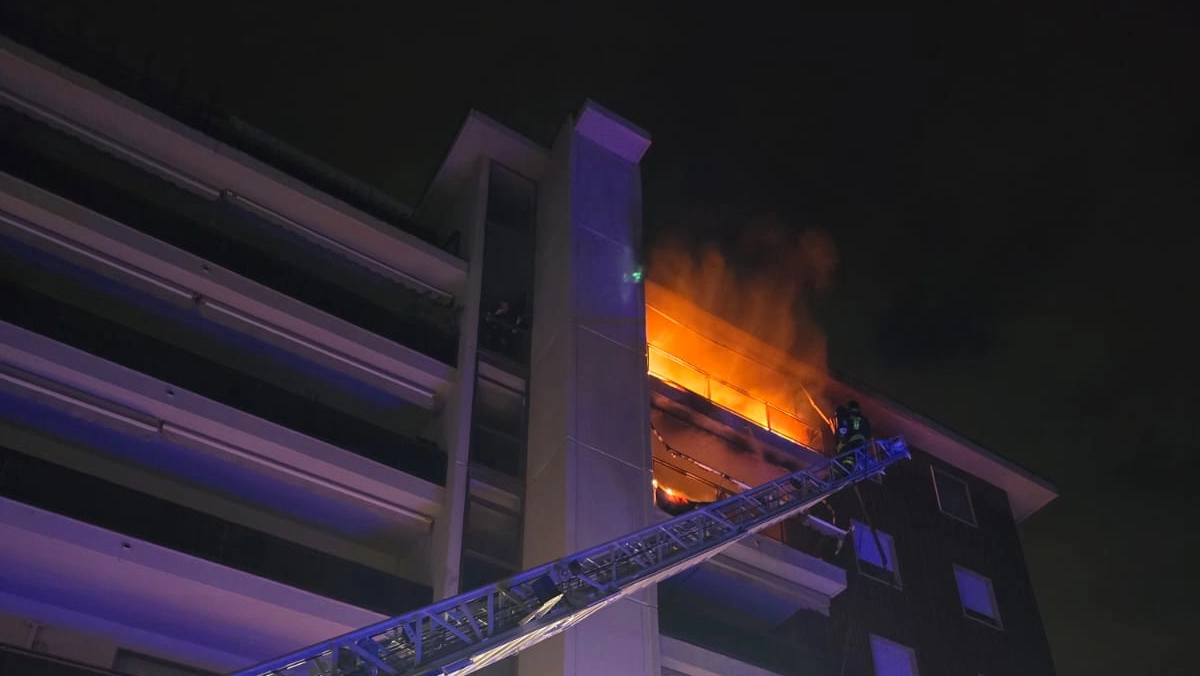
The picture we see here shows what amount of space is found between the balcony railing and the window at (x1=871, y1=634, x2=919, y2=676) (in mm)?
5191

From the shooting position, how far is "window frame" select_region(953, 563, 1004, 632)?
82.3ft

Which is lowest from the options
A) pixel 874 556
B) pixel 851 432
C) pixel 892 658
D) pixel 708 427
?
pixel 892 658

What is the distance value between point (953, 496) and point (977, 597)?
2.96 metres

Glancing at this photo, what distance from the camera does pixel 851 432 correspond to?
70.6 feet

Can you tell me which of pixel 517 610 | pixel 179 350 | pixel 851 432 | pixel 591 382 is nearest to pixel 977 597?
pixel 851 432

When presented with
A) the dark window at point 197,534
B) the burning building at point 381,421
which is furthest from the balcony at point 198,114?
→ the dark window at point 197,534

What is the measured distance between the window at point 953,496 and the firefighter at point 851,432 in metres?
6.41

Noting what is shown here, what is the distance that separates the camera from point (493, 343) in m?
22.4

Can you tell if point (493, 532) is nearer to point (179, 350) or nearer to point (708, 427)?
point (708, 427)

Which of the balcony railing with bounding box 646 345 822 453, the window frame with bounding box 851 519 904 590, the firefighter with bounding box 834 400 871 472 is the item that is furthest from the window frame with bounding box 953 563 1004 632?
the firefighter with bounding box 834 400 871 472

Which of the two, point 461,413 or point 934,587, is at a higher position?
point 461,413

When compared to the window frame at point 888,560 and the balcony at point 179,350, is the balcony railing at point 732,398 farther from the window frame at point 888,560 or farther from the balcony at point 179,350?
the balcony at point 179,350

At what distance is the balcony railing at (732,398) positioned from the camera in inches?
997

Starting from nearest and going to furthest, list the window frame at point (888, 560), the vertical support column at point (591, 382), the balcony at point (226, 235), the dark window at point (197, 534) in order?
the dark window at point (197, 534), the vertical support column at point (591, 382), the balcony at point (226, 235), the window frame at point (888, 560)
